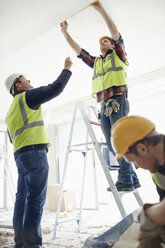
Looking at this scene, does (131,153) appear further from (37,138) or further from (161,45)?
(161,45)

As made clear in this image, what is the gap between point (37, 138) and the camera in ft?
5.37

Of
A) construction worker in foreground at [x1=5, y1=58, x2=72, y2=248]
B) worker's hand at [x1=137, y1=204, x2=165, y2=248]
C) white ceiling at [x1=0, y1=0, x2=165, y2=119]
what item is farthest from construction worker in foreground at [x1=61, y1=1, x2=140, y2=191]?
worker's hand at [x1=137, y1=204, x2=165, y2=248]

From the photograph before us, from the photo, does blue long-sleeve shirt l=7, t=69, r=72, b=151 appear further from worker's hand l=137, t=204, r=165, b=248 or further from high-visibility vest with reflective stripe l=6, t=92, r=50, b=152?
worker's hand l=137, t=204, r=165, b=248

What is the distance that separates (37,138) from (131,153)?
37.8 inches

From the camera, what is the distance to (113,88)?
181 cm

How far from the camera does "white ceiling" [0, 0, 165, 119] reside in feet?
6.74

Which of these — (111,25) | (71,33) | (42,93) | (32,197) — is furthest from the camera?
(71,33)

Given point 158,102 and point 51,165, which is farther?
point 51,165

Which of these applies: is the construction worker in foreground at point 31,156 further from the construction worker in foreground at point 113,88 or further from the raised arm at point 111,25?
the raised arm at point 111,25

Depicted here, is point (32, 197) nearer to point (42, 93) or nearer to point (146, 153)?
point (42, 93)

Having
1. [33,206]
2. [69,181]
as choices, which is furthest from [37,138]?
[69,181]

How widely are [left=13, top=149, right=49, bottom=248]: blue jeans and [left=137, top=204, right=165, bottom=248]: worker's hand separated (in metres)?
0.87

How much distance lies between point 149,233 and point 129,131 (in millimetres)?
405

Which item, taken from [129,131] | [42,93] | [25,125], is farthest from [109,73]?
[129,131]
